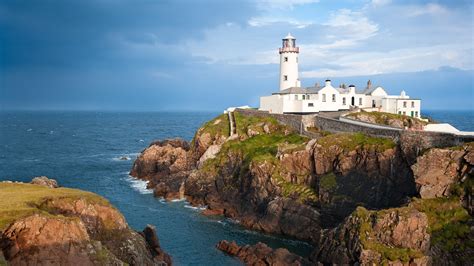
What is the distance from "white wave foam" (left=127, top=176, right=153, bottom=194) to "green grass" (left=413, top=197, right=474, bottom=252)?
154 ft

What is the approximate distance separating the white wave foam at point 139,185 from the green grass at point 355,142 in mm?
32070

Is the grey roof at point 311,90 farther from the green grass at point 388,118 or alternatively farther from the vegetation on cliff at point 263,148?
the green grass at point 388,118

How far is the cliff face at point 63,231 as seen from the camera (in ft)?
96.1

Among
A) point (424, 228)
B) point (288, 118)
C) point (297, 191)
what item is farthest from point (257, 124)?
point (424, 228)

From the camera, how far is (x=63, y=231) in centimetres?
3033

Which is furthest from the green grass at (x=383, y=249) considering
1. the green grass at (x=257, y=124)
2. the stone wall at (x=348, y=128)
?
the green grass at (x=257, y=124)

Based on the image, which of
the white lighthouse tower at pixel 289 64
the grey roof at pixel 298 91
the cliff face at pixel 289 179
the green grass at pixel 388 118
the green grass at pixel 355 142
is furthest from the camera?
the white lighthouse tower at pixel 289 64

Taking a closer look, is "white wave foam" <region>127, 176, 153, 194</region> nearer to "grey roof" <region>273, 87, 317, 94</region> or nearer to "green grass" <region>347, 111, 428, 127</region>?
"grey roof" <region>273, 87, 317, 94</region>

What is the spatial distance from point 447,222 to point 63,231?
1293 inches

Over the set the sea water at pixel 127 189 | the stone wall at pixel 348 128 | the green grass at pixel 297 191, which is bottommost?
the sea water at pixel 127 189

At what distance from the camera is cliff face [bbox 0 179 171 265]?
29.3 metres

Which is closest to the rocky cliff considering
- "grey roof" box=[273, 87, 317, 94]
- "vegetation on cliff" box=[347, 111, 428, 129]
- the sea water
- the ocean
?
the ocean

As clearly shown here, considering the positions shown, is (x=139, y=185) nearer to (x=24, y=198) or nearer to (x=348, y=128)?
(x=348, y=128)

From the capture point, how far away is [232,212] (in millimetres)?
64938
